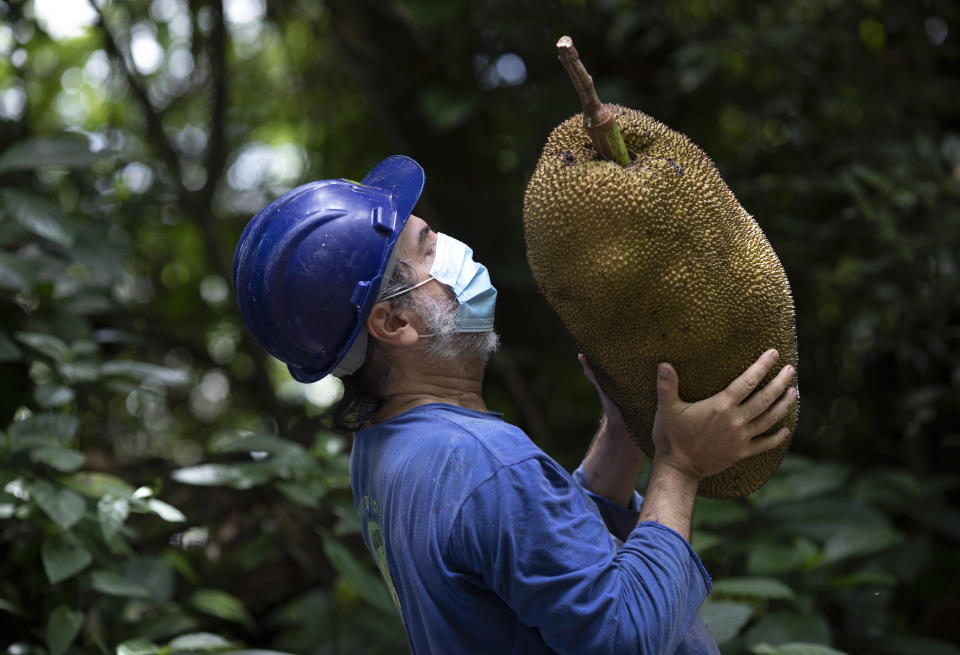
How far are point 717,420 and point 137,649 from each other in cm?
119

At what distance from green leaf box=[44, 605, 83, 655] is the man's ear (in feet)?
3.44

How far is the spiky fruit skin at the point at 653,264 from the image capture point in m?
1.10

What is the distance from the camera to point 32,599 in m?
1.95

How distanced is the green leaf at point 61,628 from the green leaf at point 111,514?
20 centimetres

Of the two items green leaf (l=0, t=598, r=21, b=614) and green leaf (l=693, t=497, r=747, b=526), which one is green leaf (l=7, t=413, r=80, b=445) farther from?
green leaf (l=693, t=497, r=747, b=526)

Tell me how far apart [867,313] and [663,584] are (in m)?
1.72

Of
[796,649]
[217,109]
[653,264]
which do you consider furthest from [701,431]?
[217,109]

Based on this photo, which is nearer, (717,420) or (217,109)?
(717,420)

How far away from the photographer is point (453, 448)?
3.36ft

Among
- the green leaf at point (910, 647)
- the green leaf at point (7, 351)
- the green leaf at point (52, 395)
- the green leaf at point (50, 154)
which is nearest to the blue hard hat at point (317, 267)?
the green leaf at point (52, 395)

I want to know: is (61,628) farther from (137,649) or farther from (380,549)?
(380,549)

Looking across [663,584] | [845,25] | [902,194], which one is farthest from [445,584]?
[845,25]

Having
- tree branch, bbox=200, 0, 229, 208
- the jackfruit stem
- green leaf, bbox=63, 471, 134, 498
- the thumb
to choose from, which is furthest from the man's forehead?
tree branch, bbox=200, 0, 229, 208

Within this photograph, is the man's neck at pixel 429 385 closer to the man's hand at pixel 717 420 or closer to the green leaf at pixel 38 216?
the man's hand at pixel 717 420
